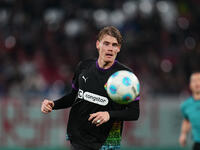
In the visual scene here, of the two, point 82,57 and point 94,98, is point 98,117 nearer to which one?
point 94,98

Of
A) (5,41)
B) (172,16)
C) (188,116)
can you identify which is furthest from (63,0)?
(188,116)

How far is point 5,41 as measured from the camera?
13.4 m

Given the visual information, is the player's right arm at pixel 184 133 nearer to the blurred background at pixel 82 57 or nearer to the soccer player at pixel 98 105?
the soccer player at pixel 98 105

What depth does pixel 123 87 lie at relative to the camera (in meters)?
4.96

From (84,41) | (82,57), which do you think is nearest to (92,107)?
(82,57)

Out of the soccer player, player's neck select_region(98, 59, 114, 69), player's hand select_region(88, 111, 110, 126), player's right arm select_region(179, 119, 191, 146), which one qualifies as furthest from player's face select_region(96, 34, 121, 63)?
player's right arm select_region(179, 119, 191, 146)

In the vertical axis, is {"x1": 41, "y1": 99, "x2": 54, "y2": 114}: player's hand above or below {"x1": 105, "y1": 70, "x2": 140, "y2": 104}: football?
below

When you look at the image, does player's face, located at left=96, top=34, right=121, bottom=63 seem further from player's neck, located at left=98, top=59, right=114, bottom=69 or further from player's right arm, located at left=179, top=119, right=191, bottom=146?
player's right arm, located at left=179, top=119, right=191, bottom=146

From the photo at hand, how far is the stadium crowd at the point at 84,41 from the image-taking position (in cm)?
1263

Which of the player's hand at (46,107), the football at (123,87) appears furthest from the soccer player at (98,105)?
the football at (123,87)

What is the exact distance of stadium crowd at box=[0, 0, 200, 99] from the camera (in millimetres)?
12633

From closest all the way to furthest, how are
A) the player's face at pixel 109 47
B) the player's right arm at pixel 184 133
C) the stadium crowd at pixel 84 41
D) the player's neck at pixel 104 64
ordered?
the player's face at pixel 109 47, the player's neck at pixel 104 64, the player's right arm at pixel 184 133, the stadium crowd at pixel 84 41

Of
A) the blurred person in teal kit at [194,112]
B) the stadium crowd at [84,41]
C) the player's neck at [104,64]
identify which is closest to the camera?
the player's neck at [104,64]

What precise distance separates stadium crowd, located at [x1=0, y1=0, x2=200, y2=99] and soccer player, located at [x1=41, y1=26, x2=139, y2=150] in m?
6.50
